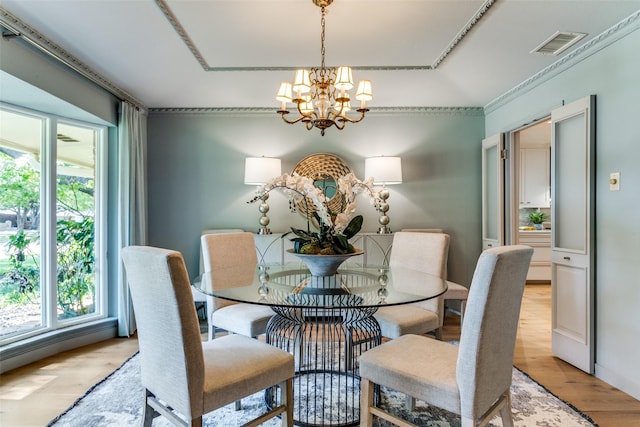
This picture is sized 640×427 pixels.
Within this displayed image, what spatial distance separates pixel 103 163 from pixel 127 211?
522mm

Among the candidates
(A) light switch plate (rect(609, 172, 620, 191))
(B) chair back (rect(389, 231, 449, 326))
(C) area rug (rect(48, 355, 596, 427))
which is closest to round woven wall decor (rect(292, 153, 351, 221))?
(B) chair back (rect(389, 231, 449, 326))

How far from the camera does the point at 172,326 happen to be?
1364 millimetres

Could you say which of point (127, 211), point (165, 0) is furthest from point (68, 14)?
point (127, 211)

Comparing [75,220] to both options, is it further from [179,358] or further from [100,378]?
[179,358]

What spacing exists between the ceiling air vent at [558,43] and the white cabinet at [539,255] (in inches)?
139

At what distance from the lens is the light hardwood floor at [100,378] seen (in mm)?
2045

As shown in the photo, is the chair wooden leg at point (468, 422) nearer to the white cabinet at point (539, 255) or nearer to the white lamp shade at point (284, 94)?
the white lamp shade at point (284, 94)

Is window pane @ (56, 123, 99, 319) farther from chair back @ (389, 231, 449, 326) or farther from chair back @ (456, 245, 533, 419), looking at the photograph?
chair back @ (456, 245, 533, 419)

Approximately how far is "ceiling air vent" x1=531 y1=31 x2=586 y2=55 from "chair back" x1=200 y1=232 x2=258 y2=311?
8.93 ft

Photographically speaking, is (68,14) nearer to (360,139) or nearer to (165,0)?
(165,0)

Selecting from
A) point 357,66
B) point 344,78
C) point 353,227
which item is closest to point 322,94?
point 344,78

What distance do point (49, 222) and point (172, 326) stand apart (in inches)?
91.9

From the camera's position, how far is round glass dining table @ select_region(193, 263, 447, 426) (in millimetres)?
1718

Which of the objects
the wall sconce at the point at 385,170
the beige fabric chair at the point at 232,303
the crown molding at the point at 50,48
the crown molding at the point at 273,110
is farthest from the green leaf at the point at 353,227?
the crown molding at the point at 50,48
